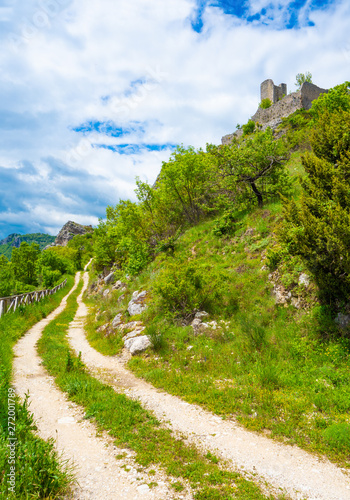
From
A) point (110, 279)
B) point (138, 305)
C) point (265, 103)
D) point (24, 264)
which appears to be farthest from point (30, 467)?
point (265, 103)

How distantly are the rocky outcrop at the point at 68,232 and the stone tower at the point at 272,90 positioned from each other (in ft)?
456

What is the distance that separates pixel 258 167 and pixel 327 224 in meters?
11.5

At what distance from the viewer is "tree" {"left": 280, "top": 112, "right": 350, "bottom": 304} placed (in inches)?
296

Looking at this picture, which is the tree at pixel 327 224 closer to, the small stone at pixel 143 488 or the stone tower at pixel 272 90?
the small stone at pixel 143 488

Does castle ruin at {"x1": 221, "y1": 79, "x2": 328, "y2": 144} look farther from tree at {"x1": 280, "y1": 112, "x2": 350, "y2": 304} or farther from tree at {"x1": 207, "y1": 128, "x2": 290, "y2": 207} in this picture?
tree at {"x1": 280, "y1": 112, "x2": 350, "y2": 304}

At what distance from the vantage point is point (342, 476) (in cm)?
437

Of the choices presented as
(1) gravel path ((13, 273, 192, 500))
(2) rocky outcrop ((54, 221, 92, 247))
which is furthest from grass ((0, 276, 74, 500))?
(2) rocky outcrop ((54, 221, 92, 247))

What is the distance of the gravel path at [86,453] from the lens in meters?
3.99

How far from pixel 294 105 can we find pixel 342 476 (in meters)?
66.3

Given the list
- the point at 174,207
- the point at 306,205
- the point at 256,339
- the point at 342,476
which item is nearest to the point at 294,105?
the point at 174,207

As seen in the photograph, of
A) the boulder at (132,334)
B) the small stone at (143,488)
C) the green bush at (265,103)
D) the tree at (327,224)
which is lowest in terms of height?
the small stone at (143,488)

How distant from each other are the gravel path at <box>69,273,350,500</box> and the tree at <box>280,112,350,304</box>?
5.22 meters

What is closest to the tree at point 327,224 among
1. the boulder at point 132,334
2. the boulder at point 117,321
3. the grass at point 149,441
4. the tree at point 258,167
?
the grass at point 149,441

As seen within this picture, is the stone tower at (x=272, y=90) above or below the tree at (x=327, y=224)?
above
